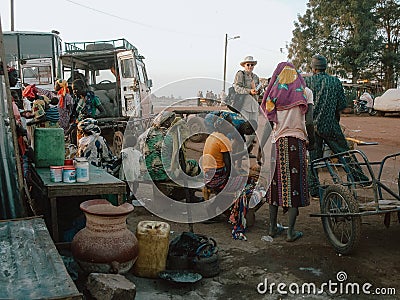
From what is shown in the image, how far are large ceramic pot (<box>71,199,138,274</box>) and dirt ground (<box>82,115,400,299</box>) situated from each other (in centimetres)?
36

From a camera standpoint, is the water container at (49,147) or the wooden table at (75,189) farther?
the water container at (49,147)

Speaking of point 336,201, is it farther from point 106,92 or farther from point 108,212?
point 106,92

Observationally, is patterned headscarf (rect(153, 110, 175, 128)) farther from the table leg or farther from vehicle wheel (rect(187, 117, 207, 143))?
the table leg

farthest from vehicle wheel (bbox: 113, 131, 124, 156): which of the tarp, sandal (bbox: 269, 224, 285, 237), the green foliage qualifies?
the green foliage

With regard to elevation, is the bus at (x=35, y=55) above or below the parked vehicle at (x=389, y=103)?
above

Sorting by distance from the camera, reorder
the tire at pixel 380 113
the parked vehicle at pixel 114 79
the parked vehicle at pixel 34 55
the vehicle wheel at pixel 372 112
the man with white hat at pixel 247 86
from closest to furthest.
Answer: the man with white hat at pixel 247 86 < the parked vehicle at pixel 114 79 < the parked vehicle at pixel 34 55 < the tire at pixel 380 113 < the vehicle wheel at pixel 372 112

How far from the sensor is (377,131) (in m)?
16.5

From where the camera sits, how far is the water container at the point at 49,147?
4438 millimetres

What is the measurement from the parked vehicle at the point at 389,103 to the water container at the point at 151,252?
21.0 metres

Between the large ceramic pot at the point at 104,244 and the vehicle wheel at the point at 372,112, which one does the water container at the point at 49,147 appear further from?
the vehicle wheel at the point at 372,112

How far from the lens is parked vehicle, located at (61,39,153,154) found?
35.0ft

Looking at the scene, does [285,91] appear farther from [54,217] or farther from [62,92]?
[62,92]

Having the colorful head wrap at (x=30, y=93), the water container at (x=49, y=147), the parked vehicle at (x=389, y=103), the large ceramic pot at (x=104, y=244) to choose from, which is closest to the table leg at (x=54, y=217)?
the large ceramic pot at (x=104, y=244)

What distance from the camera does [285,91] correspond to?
4613 mm
